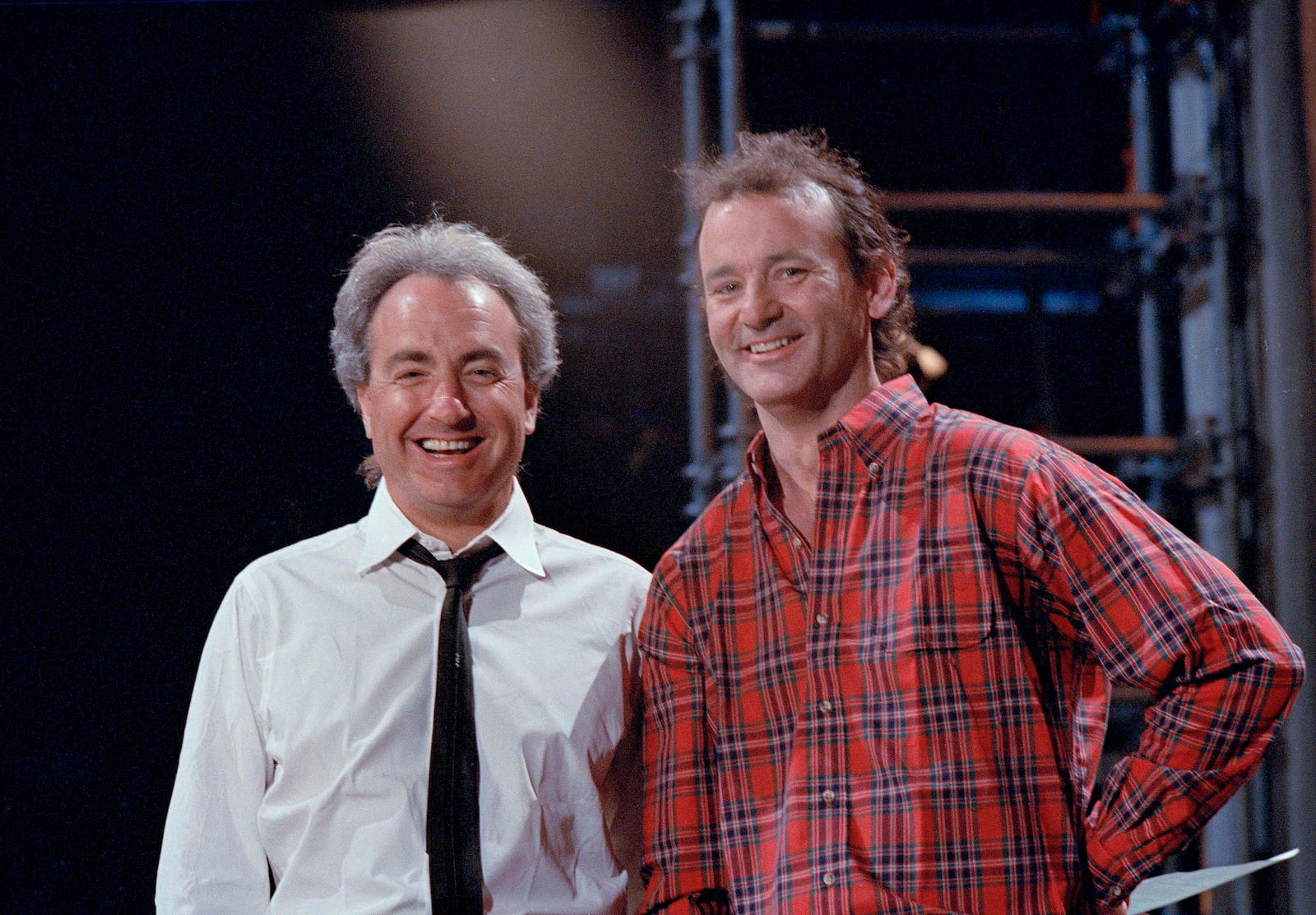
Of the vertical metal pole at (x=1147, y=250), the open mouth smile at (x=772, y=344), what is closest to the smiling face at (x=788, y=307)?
the open mouth smile at (x=772, y=344)

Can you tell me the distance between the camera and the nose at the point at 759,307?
191 cm

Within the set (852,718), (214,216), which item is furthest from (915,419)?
(214,216)

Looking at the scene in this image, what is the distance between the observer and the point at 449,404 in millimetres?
2031

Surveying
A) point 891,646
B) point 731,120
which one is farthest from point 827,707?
point 731,120

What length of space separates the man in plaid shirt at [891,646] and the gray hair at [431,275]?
0.37 meters

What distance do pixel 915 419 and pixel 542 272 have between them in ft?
4.38

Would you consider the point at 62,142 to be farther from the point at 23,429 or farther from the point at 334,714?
the point at 334,714

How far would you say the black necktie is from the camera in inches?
72.4

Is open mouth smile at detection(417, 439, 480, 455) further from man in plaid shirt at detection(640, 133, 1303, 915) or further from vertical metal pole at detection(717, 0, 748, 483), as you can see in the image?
vertical metal pole at detection(717, 0, 748, 483)

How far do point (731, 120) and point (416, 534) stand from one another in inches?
52.3

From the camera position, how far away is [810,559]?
6.10 ft

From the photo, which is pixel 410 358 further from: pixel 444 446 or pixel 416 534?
pixel 416 534

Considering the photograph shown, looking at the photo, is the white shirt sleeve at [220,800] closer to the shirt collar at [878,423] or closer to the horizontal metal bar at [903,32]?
the shirt collar at [878,423]

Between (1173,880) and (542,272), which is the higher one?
(542,272)
